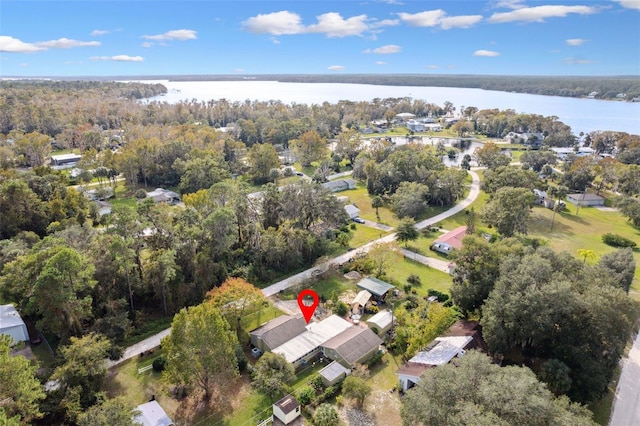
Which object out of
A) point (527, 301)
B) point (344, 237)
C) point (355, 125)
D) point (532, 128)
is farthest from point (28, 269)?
point (532, 128)

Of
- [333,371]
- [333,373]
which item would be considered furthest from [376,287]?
[333,373]

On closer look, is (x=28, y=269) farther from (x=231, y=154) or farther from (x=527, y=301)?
(x=231, y=154)

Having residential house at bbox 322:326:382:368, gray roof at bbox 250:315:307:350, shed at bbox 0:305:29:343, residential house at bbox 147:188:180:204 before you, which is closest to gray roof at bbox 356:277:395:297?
residential house at bbox 322:326:382:368

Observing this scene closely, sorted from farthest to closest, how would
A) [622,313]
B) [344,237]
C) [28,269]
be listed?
[344,237], [28,269], [622,313]

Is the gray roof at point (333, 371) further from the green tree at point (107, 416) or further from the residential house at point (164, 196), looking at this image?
the residential house at point (164, 196)

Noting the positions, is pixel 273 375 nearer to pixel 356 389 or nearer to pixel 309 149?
pixel 356 389
